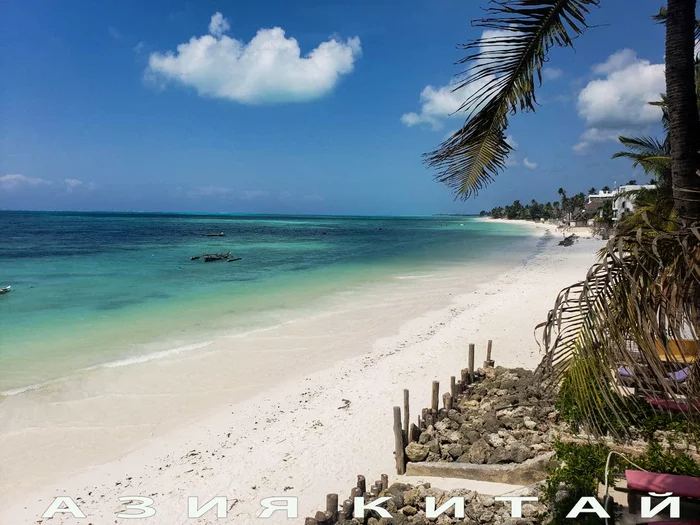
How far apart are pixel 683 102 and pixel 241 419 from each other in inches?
338

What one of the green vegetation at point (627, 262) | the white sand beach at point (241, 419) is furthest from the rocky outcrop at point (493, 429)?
the green vegetation at point (627, 262)

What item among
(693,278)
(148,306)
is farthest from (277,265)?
(693,278)

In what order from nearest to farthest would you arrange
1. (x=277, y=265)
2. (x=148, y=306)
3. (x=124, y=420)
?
(x=124, y=420) < (x=148, y=306) < (x=277, y=265)

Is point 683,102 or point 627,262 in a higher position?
point 683,102

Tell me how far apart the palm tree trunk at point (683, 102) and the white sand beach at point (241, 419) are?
15.2 feet

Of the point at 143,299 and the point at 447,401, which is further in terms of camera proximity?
the point at 143,299

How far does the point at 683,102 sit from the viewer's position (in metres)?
2.65

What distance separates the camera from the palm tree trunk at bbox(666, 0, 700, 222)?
8.60ft

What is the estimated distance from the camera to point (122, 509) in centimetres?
641

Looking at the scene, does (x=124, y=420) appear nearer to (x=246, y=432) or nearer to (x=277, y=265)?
(x=246, y=432)

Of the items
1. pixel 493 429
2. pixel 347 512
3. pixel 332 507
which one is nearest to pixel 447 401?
pixel 493 429

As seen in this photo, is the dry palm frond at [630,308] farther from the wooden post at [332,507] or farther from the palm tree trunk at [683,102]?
the wooden post at [332,507]

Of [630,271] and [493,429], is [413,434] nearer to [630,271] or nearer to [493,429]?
[493,429]

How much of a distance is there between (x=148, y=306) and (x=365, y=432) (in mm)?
15123
